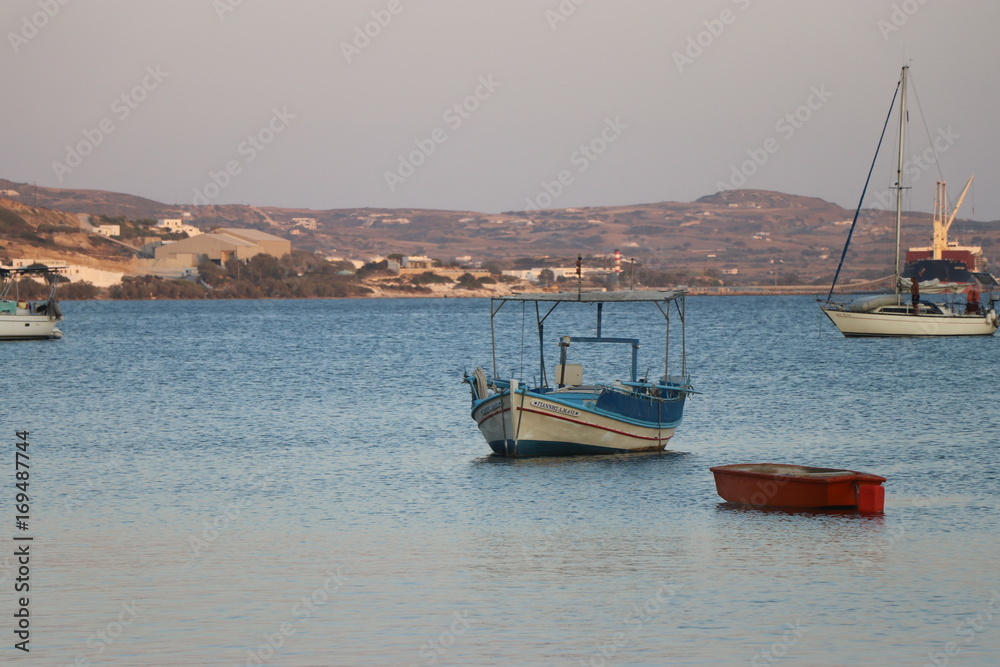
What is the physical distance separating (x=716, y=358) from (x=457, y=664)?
61742 millimetres

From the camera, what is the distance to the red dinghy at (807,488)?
70.2 ft

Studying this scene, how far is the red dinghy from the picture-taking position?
21391 mm

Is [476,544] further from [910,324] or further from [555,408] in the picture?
[910,324]

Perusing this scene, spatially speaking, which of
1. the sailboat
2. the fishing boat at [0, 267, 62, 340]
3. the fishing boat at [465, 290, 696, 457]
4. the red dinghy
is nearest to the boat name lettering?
the fishing boat at [465, 290, 696, 457]

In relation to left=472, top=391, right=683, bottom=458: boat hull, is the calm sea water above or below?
below

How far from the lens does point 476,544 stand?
19.3m

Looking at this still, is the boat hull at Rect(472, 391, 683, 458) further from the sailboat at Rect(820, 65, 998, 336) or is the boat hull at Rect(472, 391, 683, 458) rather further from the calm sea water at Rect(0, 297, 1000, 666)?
the sailboat at Rect(820, 65, 998, 336)

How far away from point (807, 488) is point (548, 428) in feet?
26.6

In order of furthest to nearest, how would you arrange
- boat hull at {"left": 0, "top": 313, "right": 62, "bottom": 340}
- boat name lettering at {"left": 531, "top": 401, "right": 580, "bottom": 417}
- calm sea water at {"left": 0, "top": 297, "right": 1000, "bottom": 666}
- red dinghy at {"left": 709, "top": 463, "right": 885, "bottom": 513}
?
boat hull at {"left": 0, "top": 313, "right": 62, "bottom": 340} → boat name lettering at {"left": 531, "top": 401, "right": 580, "bottom": 417} → red dinghy at {"left": 709, "top": 463, "right": 885, "bottom": 513} → calm sea water at {"left": 0, "top": 297, "right": 1000, "bottom": 666}

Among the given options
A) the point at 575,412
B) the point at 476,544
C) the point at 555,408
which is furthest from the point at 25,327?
the point at 476,544

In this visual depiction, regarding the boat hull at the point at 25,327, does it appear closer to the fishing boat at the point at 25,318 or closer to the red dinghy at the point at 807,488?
the fishing boat at the point at 25,318

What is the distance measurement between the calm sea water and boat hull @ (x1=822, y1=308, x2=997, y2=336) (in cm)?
4027

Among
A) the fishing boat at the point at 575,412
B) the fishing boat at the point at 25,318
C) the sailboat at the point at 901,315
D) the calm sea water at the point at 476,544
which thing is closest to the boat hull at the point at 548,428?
the fishing boat at the point at 575,412

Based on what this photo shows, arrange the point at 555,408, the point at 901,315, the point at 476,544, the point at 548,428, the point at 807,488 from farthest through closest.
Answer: the point at 901,315, the point at 548,428, the point at 555,408, the point at 807,488, the point at 476,544
